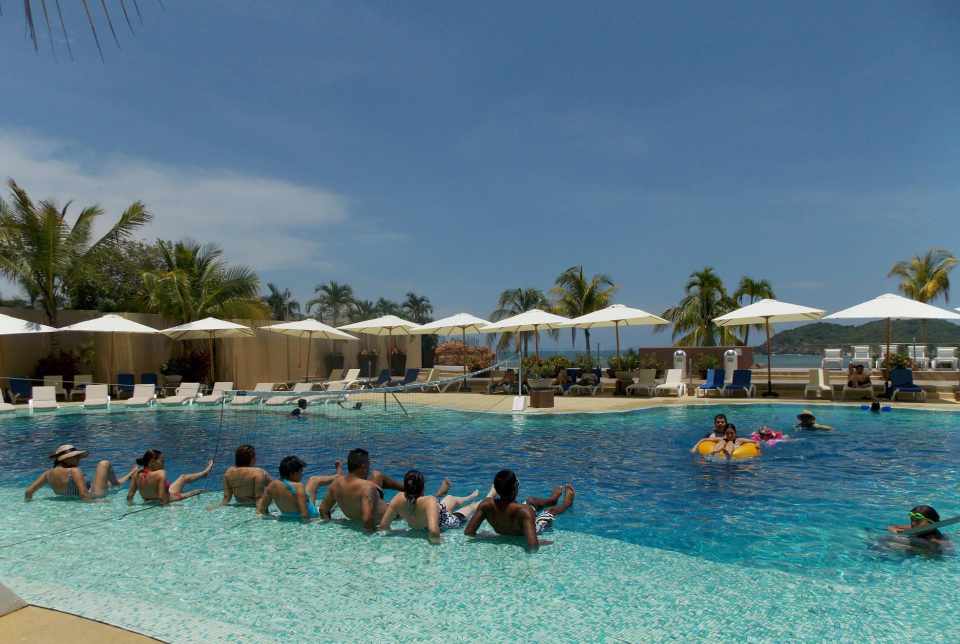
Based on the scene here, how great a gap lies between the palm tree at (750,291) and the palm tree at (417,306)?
23.4 meters

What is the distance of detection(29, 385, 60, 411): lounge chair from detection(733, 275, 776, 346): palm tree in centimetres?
2794

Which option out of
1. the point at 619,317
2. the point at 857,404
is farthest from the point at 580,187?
the point at 857,404

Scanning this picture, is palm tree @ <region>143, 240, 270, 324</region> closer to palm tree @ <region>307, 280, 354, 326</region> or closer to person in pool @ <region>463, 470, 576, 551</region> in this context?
person in pool @ <region>463, 470, 576, 551</region>

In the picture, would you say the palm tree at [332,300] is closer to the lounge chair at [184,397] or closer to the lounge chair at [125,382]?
the lounge chair at [125,382]

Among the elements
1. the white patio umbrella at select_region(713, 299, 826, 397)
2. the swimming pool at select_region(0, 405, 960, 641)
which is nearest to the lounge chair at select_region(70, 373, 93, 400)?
the swimming pool at select_region(0, 405, 960, 641)

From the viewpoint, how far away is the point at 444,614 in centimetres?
430

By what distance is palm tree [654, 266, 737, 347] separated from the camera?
3133 cm

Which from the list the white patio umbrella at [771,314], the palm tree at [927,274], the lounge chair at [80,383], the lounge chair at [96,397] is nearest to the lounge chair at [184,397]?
the lounge chair at [96,397]

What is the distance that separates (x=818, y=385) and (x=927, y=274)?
1587 cm

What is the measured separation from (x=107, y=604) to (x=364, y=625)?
5.47 ft

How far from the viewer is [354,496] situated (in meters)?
6.33

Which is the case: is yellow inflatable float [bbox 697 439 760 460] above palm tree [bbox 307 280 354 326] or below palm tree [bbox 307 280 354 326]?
below

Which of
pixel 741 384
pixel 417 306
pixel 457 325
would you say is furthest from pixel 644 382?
pixel 417 306

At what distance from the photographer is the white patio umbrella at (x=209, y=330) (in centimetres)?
1831
